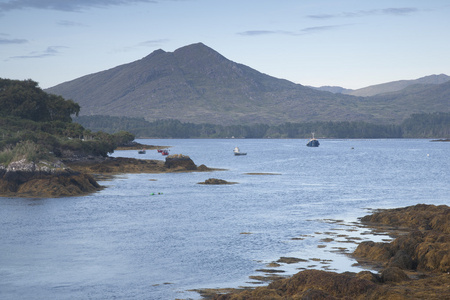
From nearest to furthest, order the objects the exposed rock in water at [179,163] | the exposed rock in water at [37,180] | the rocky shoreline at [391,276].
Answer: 1. the rocky shoreline at [391,276]
2. the exposed rock in water at [37,180]
3. the exposed rock in water at [179,163]

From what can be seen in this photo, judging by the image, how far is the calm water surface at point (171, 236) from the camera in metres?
27.6

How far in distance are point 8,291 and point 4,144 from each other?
62.7 m

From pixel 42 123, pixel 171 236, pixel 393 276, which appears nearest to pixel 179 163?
pixel 42 123

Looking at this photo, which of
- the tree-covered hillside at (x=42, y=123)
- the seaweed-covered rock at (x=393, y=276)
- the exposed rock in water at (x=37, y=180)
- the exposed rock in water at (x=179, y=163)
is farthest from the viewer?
the exposed rock in water at (x=179, y=163)

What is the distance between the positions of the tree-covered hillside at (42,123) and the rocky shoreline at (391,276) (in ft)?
225

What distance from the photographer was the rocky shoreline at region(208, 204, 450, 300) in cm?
2112

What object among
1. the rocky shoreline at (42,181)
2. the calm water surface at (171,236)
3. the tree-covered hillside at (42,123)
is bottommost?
the calm water surface at (171,236)

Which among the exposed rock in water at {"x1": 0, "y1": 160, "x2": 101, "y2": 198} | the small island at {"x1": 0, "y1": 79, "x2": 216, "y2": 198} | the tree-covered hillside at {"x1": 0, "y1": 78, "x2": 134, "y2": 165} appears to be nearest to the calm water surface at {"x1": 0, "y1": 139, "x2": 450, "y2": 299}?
the exposed rock in water at {"x1": 0, "y1": 160, "x2": 101, "y2": 198}

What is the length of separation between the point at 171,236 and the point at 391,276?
62.6 feet

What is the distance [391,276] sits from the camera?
24.6 metres

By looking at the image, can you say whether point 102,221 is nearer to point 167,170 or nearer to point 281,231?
point 281,231

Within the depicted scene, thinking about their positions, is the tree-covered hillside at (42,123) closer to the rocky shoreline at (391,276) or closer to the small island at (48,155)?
the small island at (48,155)

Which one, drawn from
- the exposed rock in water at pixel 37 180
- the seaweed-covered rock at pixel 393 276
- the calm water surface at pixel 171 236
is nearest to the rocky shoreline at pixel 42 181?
the exposed rock in water at pixel 37 180

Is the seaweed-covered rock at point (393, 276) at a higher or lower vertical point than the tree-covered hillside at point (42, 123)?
lower
